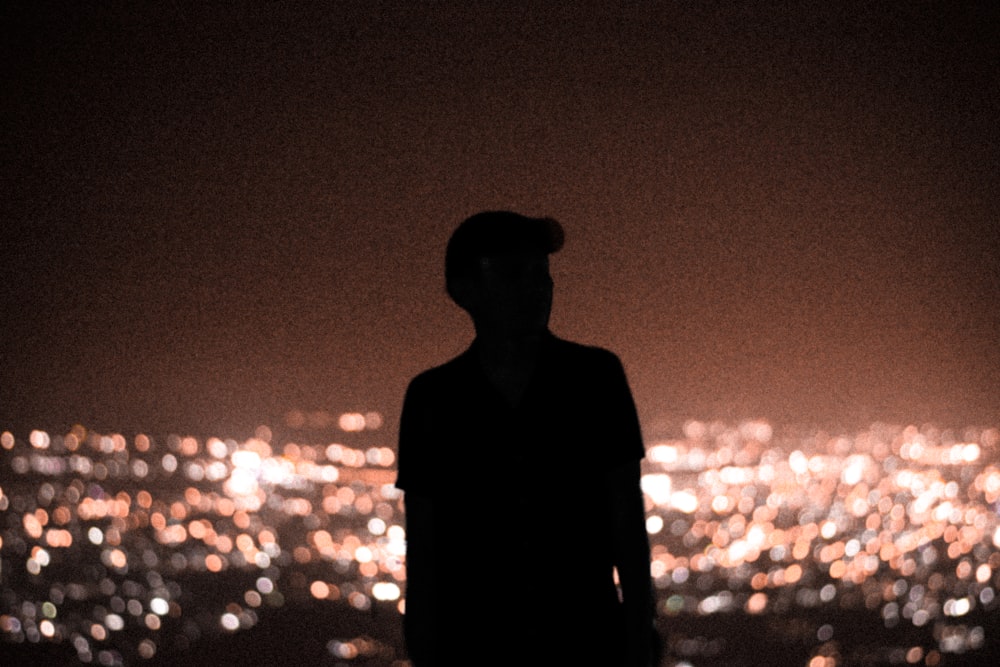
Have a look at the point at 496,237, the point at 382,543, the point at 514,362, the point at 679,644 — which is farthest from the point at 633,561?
the point at 382,543

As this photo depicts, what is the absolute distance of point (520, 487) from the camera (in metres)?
1.19

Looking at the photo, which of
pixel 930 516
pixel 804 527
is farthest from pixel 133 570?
pixel 930 516

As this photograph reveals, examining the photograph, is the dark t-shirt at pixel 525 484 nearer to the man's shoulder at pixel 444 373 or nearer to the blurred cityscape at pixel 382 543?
the man's shoulder at pixel 444 373

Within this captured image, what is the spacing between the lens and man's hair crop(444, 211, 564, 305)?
118 centimetres

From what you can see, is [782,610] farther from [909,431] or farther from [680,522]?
[909,431]

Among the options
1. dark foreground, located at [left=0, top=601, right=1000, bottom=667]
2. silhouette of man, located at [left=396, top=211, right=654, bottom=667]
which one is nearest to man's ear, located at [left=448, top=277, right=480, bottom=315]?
silhouette of man, located at [left=396, top=211, right=654, bottom=667]

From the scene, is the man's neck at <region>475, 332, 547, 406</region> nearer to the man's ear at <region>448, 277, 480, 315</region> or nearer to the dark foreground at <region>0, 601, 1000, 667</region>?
the man's ear at <region>448, 277, 480, 315</region>

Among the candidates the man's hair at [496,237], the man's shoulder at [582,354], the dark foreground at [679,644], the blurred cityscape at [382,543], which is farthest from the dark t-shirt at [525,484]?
Result: the dark foreground at [679,644]

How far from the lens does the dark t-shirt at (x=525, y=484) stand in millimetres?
1179

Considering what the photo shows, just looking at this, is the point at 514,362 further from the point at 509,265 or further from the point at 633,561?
the point at 633,561

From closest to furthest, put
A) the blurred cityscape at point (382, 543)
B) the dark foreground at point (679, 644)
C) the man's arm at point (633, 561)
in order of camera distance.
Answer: the man's arm at point (633, 561) → the dark foreground at point (679, 644) → the blurred cityscape at point (382, 543)

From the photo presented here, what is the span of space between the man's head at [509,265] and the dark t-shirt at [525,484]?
0.17ft

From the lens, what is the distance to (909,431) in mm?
33406

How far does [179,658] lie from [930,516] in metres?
17.9
